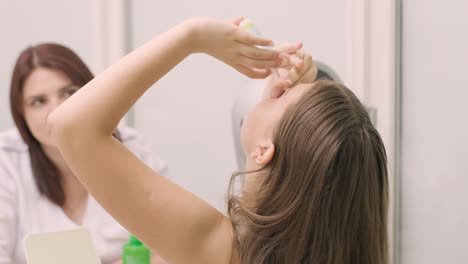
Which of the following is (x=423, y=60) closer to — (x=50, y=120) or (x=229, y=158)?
(x=229, y=158)

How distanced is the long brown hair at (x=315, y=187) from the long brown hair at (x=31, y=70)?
1.00m

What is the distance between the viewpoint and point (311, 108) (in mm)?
917

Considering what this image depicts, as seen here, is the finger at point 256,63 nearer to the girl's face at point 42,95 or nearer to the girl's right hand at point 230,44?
the girl's right hand at point 230,44

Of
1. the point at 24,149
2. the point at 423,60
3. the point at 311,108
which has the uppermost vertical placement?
the point at 311,108

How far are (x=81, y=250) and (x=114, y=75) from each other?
60cm

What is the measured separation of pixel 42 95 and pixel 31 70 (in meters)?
0.08

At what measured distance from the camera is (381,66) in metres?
1.74

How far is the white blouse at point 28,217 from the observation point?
1724 millimetres

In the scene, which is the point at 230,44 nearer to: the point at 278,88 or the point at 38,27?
the point at 278,88

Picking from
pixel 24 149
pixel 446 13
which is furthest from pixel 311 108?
pixel 24 149

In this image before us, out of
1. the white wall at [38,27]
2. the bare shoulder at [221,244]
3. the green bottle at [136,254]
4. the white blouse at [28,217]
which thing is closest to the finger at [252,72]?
the bare shoulder at [221,244]

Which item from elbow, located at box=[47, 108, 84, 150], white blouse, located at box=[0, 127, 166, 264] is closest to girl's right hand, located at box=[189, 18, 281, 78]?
elbow, located at box=[47, 108, 84, 150]

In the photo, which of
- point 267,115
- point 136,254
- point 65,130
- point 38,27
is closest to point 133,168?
point 65,130

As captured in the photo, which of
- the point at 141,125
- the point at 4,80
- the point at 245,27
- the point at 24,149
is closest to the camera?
the point at 245,27
